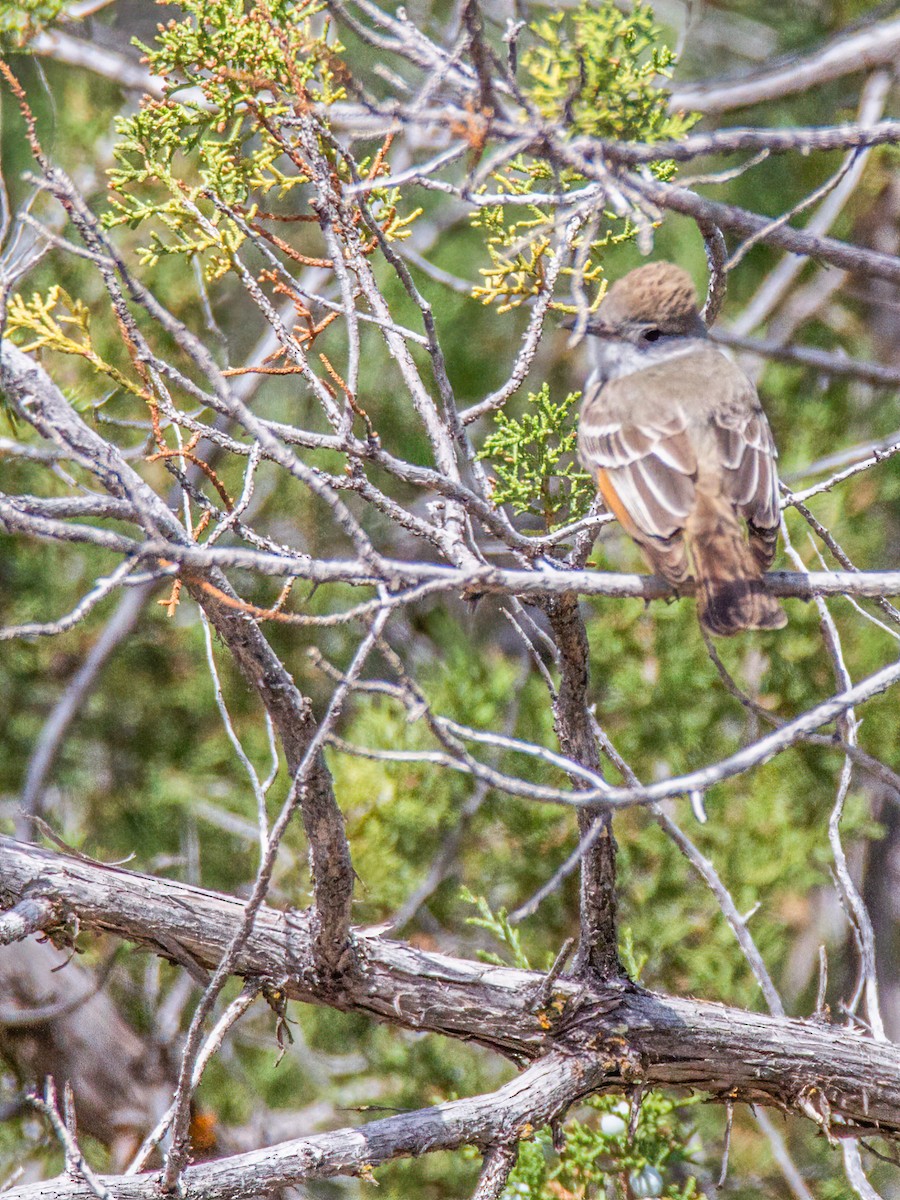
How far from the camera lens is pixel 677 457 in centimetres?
338

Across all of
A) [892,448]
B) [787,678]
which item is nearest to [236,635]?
[892,448]

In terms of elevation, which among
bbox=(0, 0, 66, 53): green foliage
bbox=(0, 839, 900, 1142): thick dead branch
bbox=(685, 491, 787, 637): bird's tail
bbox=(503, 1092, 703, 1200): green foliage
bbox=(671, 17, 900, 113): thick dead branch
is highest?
bbox=(671, 17, 900, 113): thick dead branch

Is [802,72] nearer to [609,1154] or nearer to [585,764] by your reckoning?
[585,764]

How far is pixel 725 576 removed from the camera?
301 centimetres

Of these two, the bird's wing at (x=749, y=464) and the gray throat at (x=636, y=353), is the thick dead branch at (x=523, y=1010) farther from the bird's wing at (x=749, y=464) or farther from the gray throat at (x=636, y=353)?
the gray throat at (x=636, y=353)

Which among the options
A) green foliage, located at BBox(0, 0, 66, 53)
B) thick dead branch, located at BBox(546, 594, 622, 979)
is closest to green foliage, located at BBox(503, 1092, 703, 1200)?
thick dead branch, located at BBox(546, 594, 622, 979)

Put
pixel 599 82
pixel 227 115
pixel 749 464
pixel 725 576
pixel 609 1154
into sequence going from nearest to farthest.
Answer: pixel 599 82 → pixel 227 115 → pixel 725 576 → pixel 749 464 → pixel 609 1154

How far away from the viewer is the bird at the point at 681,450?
3051mm

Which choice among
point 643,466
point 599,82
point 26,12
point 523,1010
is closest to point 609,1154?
point 523,1010

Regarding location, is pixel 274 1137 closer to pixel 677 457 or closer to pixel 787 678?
pixel 787 678

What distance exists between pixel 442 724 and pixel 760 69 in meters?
5.74

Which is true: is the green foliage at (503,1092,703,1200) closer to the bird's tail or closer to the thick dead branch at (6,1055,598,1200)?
the thick dead branch at (6,1055,598,1200)

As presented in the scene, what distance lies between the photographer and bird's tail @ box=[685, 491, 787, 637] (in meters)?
2.91

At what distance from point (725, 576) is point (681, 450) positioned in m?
0.53
